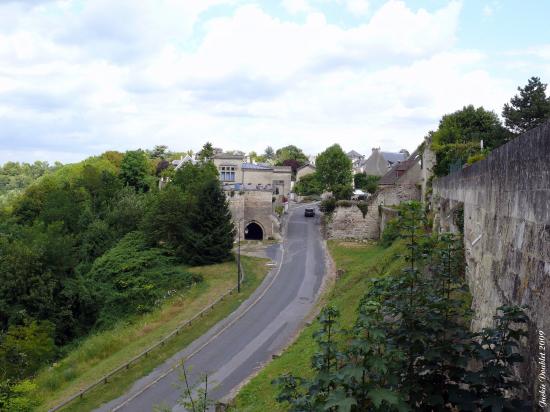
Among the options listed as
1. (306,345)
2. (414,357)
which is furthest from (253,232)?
(414,357)

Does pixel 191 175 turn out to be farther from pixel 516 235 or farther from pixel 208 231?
pixel 516 235

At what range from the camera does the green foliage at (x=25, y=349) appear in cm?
2312

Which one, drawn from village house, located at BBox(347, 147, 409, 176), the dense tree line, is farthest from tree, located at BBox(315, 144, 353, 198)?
the dense tree line

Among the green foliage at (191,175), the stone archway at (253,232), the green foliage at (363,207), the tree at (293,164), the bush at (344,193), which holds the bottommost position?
the stone archway at (253,232)

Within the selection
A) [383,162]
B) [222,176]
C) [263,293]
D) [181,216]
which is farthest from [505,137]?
[383,162]

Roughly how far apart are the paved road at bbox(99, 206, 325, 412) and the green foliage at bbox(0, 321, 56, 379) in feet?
28.2

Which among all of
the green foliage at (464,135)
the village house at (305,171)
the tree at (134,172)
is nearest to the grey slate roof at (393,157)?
the village house at (305,171)

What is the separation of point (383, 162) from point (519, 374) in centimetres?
7223

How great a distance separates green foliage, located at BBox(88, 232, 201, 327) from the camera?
29641mm

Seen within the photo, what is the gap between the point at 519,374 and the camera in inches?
201

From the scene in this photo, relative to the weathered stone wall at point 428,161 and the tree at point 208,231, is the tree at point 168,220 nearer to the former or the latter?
the tree at point 208,231

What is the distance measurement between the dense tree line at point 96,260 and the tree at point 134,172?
10762mm

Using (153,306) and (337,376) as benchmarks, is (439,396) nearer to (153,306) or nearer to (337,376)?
(337,376)

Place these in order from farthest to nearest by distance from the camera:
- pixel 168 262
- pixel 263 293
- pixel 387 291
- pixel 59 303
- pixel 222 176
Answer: pixel 222 176 < pixel 168 262 < pixel 59 303 < pixel 263 293 < pixel 387 291
